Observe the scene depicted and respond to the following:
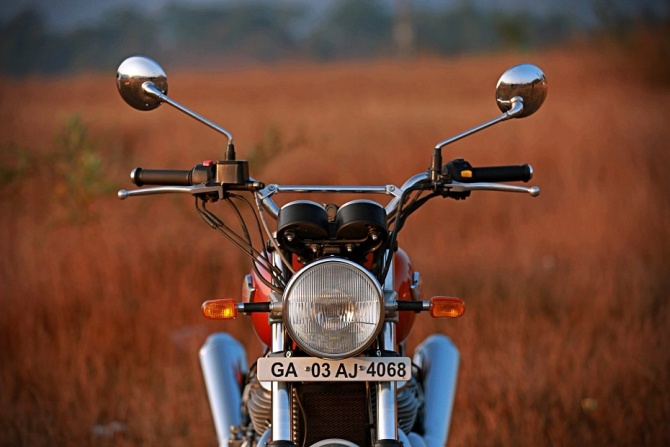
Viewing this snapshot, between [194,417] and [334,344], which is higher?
[334,344]

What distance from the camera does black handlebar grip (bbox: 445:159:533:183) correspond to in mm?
2689

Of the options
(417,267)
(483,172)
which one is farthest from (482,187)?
(417,267)

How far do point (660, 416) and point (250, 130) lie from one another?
25.7 feet

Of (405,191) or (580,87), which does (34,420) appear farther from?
(580,87)

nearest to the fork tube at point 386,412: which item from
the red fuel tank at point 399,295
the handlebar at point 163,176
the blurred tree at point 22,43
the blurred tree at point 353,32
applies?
the red fuel tank at point 399,295

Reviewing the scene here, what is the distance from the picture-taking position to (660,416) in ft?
14.9

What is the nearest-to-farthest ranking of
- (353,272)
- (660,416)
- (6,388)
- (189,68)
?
1. (353,272)
2. (660,416)
3. (6,388)
4. (189,68)

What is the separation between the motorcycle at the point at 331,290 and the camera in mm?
2314

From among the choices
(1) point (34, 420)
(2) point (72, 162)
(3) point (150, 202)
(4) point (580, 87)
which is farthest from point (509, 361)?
(4) point (580, 87)

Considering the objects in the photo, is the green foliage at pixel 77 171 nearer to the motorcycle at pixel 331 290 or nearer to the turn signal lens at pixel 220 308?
the motorcycle at pixel 331 290

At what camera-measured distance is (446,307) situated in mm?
2564

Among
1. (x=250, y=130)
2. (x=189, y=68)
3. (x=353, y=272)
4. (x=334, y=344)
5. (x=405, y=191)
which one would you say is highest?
(x=189, y=68)

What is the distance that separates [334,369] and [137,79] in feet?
3.14

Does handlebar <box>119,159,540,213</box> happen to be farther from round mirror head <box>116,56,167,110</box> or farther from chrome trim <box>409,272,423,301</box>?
chrome trim <box>409,272,423,301</box>
